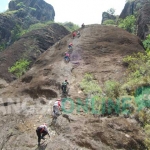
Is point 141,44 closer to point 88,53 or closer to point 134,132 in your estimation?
point 88,53

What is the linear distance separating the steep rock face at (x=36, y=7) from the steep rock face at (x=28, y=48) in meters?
37.8

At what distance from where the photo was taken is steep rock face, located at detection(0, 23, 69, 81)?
4484cm

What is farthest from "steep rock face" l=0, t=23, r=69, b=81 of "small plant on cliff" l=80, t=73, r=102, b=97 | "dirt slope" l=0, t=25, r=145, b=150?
"small plant on cliff" l=80, t=73, r=102, b=97

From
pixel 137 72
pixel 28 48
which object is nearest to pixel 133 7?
pixel 28 48

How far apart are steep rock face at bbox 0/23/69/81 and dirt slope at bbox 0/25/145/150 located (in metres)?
12.9

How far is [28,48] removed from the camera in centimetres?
4934

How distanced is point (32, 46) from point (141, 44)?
24344mm

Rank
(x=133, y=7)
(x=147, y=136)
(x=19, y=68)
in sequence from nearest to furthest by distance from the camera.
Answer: (x=147, y=136)
(x=19, y=68)
(x=133, y=7)

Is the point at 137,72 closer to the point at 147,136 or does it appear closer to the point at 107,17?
the point at 147,136

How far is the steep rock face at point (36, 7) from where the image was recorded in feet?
302

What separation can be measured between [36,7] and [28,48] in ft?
168

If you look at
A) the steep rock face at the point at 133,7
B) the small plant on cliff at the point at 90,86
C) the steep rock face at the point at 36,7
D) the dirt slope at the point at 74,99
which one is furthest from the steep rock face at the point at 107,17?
the small plant on cliff at the point at 90,86

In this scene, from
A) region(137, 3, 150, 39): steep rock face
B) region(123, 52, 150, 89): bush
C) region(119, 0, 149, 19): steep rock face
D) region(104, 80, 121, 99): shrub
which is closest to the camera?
region(104, 80, 121, 99): shrub

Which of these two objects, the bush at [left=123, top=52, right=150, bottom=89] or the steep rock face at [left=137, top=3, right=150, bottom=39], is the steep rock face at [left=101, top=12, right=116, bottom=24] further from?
the bush at [left=123, top=52, right=150, bottom=89]
